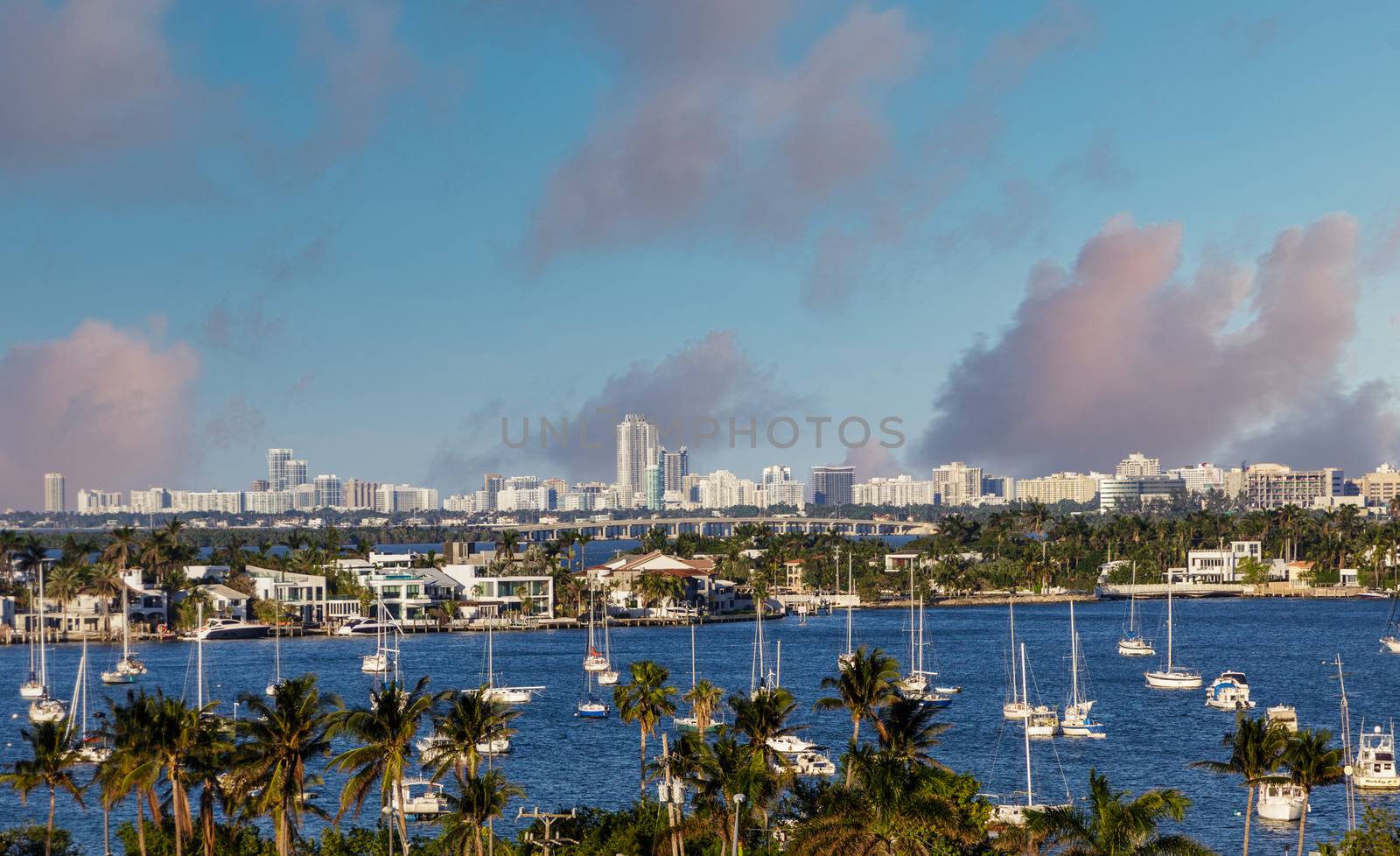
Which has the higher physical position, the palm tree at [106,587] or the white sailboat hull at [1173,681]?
the palm tree at [106,587]

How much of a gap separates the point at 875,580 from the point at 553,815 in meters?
113

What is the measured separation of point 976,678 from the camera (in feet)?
275

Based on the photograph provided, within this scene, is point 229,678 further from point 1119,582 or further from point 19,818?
point 1119,582

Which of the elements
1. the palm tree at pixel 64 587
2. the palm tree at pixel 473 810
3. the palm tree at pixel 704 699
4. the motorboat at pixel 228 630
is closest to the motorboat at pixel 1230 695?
the palm tree at pixel 704 699

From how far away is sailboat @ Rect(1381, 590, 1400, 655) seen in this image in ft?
312

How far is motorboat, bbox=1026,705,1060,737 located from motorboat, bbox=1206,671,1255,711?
32.0 feet

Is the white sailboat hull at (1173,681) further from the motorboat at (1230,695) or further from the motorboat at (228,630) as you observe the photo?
the motorboat at (228,630)

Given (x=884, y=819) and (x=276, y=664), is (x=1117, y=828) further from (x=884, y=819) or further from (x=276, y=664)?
(x=276, y=664)

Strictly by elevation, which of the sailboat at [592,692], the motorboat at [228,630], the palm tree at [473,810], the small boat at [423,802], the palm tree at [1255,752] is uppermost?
the palm tree at [1255,752]

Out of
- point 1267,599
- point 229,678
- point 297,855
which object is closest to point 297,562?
point 229,678

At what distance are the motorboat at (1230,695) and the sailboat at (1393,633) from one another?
25.8m

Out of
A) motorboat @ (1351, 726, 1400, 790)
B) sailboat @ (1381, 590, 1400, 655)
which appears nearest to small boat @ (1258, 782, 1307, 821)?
motorboat @ (1351, 726, 1400, 790)

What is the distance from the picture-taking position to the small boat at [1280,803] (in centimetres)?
4597

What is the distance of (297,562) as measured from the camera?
4926 inches
